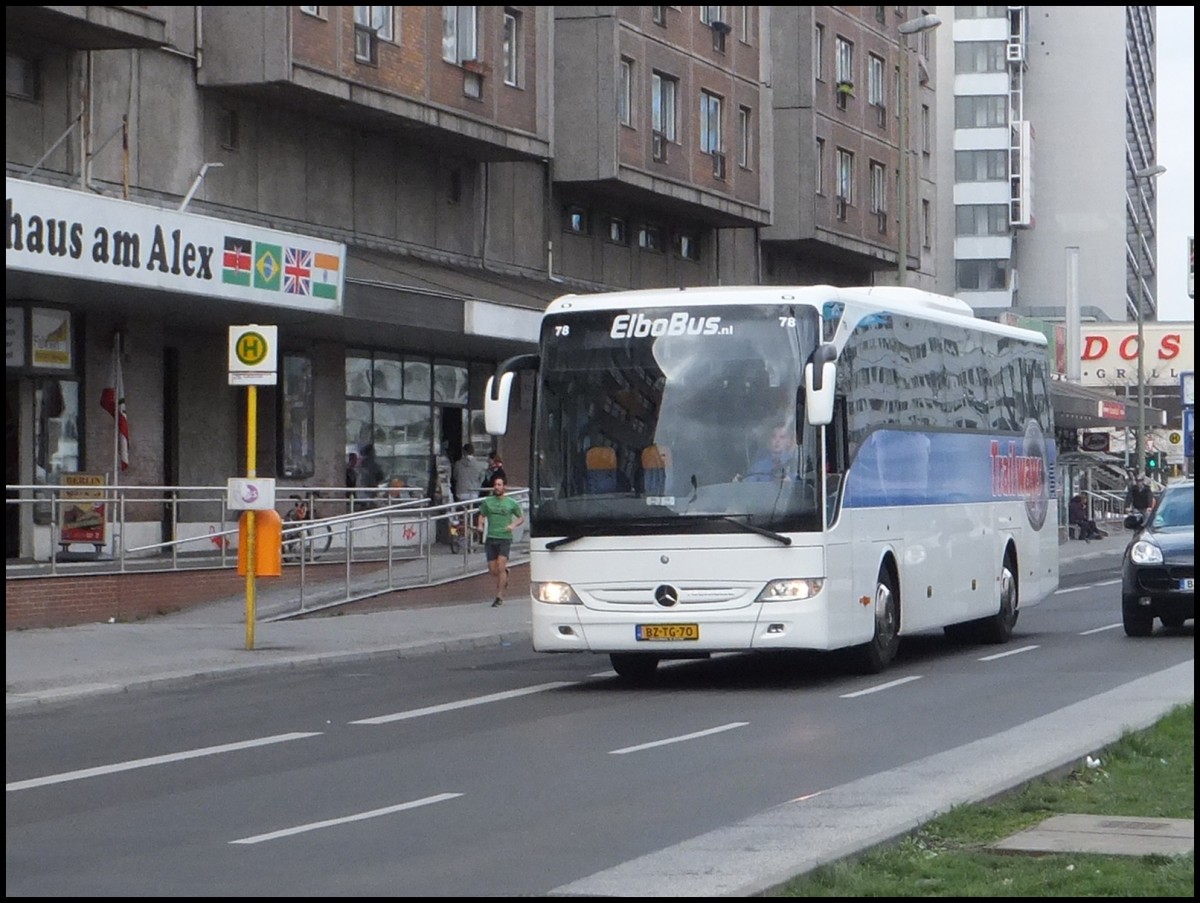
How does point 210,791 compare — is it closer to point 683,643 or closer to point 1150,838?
point 1150,838

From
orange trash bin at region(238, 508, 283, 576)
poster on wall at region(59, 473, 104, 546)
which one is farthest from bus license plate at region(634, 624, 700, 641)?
poster on wall at region(59, 473, 104, 546)

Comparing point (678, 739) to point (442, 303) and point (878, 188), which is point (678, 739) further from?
point (878, 188)

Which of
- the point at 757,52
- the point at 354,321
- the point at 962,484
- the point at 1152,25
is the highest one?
the point at 1152,25

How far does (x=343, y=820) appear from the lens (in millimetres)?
9938

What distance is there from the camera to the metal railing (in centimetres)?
2348

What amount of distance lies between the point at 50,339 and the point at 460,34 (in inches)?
436

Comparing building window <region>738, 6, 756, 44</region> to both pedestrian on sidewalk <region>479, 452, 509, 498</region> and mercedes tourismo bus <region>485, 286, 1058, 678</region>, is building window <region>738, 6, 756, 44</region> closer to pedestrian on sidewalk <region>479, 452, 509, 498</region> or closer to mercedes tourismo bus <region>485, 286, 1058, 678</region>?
pedestrian on sidewalk <region>479, 452, 509, 498</region>

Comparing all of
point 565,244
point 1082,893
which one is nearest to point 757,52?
point 565,244

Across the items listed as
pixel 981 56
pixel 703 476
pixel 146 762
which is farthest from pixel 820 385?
pixel 981 56

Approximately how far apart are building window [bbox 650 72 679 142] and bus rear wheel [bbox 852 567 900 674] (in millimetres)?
24672

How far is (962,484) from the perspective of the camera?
21.2 meters

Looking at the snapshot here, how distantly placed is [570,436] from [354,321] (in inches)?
566

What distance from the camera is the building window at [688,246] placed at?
46.9 metres

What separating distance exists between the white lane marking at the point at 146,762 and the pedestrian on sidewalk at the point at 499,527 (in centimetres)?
1389
